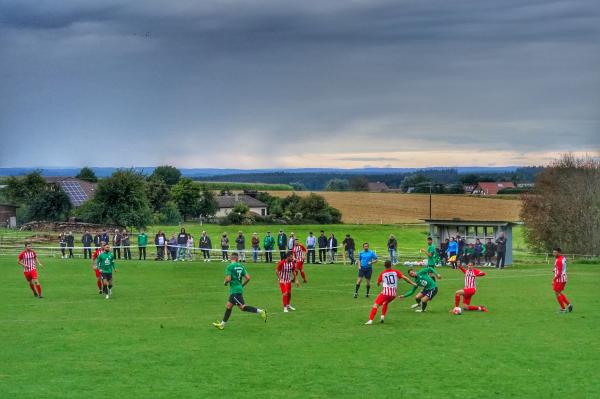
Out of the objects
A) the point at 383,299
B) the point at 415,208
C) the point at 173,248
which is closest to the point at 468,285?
the point at 383,299

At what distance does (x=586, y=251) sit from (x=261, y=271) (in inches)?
1348

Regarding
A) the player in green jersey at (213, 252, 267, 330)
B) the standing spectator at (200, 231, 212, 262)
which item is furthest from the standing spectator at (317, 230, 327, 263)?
the player in green jersey at (213, 252, 267, 330)

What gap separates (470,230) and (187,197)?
66.5 meters

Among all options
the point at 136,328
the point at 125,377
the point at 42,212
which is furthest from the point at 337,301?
the point at 42,212

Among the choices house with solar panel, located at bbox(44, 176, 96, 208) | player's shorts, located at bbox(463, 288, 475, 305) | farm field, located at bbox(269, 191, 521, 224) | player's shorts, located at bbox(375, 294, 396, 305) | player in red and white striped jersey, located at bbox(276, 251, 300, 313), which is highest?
house with solar panel, located at bbox(44, 176, 96, 208)

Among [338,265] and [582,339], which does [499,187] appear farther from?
[582,339]

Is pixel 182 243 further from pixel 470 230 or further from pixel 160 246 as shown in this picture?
pixel 470 230

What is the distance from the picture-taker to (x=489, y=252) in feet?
184

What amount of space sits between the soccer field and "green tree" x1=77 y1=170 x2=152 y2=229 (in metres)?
39.6

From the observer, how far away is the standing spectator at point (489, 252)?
55938mm

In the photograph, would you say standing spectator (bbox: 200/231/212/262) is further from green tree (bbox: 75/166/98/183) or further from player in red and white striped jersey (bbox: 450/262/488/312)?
green tree (bbox: 75/166/98/183)

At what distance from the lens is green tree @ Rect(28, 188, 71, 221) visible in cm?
9194

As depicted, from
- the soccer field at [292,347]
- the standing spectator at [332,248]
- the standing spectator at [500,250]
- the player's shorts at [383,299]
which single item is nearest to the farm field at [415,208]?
the standing spectator at [332,248]

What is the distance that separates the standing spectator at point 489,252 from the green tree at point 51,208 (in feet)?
168
